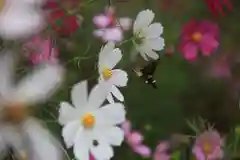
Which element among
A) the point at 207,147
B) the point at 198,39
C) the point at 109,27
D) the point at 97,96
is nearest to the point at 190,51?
the point at 198,39

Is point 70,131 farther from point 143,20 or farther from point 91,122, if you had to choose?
point 143,20

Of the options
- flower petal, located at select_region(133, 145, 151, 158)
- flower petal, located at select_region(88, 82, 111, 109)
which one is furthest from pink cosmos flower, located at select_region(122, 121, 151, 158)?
flower petal, located at select_region(88, 82, 111, 109)

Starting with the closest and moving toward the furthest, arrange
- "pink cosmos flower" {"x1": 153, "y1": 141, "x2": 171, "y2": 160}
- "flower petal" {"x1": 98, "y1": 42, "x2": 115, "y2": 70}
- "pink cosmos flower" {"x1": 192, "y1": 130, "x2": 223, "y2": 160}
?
"flower petal" {"x1": 98, "y1": 42, "x2": 115, "y2": 70} < "pink cosmos flower" {"x1": 192, "y1": 130, "x2": 223, "y2": 160} < "pink cosmos flower" {"x1": 153, "y1": 141, "x2": 171, "y2": 160}

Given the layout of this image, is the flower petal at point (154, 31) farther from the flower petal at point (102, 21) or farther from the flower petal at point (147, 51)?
the flower petal at point (102, 21)

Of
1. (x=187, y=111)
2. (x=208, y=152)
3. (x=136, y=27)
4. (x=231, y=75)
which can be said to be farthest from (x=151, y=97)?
(x=136, y=27)

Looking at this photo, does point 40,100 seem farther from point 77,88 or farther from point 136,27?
point 136,27

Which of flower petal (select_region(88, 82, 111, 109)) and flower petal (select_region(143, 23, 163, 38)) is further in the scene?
flower petal (select_region(143, 23, 163, 38))

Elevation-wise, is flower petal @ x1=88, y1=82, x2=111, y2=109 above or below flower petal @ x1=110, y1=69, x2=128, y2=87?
above

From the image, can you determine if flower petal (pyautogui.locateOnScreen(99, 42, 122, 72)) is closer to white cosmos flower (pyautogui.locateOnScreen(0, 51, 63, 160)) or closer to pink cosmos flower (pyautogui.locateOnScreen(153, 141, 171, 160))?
white cosmos flower (pyautogui.locateOnScreen(0, 51, 63, 160))
